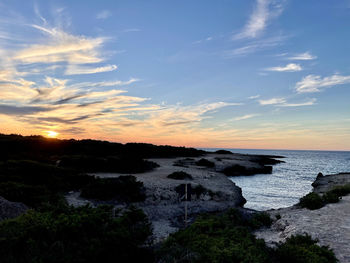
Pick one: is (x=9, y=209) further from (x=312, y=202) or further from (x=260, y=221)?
(x=312, y=202)

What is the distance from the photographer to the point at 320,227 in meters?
11.3

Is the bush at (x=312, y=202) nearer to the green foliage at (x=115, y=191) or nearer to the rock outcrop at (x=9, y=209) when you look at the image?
the green foliage at (x=115, y=191)

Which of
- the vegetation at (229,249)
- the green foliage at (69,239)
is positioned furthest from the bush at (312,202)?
the green foliage at (69,239)

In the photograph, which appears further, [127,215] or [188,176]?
[188,176]

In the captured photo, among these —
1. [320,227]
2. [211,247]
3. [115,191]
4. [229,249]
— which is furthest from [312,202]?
[115,191]

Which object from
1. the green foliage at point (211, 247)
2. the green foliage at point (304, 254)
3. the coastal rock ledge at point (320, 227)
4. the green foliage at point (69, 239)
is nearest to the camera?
the green foliage at point (69, 239)

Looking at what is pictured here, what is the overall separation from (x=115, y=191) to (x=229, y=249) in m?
11.7

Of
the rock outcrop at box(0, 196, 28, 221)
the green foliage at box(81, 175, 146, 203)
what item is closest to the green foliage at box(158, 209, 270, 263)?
the rock outcrop at box(0, 196, 28, 221)

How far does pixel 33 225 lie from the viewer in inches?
262

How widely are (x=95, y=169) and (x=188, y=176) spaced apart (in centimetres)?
1013

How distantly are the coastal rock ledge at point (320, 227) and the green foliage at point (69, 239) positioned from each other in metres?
5.65

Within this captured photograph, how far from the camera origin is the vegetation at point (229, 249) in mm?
6637

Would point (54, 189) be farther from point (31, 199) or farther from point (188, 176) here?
point (188, 176)

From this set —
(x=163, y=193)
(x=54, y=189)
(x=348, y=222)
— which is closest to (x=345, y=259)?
(x=348, y=222)
